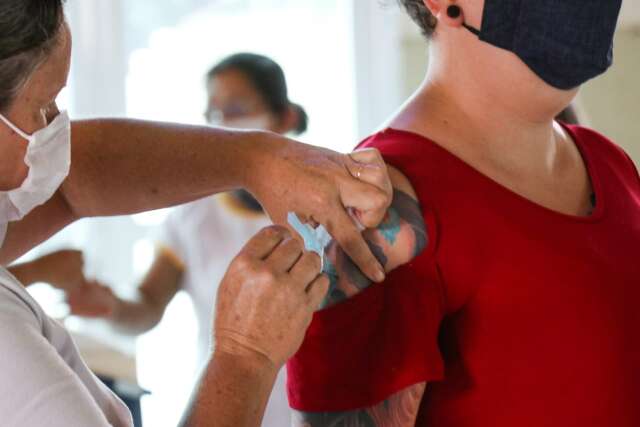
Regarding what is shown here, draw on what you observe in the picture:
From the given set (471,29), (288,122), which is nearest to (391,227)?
(471,29)

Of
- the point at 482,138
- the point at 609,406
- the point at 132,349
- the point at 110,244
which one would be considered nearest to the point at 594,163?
the point at 482,138

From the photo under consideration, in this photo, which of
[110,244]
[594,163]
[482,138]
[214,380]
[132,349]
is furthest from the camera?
[110,244]

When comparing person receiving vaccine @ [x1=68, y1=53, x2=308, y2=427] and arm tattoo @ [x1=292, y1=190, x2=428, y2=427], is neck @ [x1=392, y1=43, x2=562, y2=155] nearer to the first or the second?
arm tattoo @ [x1=292, y1=190, x2=428, y2=427]

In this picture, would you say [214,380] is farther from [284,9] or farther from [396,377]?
[284,9]

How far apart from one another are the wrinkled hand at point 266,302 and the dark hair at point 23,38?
0.91 ft

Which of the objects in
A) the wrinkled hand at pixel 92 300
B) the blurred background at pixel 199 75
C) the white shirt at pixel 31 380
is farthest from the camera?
the blurred background at pixel 199 75

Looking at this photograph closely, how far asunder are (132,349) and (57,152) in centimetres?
196

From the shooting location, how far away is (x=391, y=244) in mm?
1197

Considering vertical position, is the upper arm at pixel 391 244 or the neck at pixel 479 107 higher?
the neck at pixel 479 107

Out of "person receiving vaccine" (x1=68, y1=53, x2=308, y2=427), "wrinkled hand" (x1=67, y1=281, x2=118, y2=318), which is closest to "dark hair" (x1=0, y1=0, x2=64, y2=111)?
"wrinkled hand" (x1=67, y1=281, x2=118, y2=318)

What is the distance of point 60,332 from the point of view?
1.07 meters

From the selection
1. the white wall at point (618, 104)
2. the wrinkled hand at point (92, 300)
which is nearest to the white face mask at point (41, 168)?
the wrinkled hand at point (92, 300)

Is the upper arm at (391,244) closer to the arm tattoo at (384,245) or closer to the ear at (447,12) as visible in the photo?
the arm tattoo at (384,245)

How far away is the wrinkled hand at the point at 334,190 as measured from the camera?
1.15 metres
